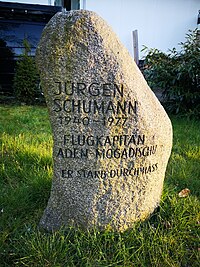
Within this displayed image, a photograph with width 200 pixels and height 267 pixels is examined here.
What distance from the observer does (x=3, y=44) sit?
7.34m

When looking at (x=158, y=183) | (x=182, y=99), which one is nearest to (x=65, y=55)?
(x=158, y=183)

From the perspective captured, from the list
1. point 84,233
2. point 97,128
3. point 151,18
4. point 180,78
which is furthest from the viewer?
point 151,18

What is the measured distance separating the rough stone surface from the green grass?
15 centimetres

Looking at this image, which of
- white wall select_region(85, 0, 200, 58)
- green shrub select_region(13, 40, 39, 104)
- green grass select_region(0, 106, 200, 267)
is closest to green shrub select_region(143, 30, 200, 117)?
green shrub select_region(13, 40, 39, 104)

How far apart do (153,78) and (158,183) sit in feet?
14.7

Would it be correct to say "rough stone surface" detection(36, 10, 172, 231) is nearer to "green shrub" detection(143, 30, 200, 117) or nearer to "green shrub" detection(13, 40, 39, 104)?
"green shrub" detection(143, 30, 200, 117)

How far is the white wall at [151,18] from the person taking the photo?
10180mm

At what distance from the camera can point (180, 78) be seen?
21.3ft

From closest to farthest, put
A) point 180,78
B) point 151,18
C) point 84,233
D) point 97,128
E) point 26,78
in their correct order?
point 97,128 < point 84,233 < point 180,78 < point 26,78 < point 151,18

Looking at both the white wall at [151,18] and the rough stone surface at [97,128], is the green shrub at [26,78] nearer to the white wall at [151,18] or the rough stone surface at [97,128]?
the white wall at [151,18]

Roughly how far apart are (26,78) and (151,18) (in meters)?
5.38

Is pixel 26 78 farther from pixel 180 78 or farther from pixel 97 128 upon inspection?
pixel 97 128

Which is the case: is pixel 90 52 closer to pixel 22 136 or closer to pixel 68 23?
pixel 68 23

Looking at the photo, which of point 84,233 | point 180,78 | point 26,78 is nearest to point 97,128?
point 84,233
